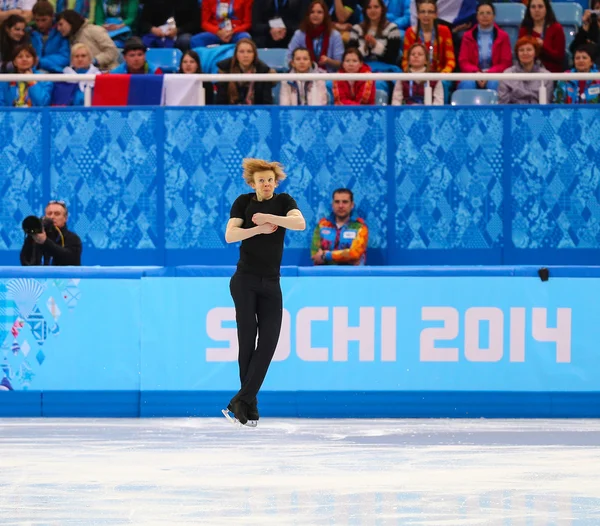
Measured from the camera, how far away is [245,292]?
816 centimetres

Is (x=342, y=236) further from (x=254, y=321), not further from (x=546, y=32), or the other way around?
(x=254, y=321)

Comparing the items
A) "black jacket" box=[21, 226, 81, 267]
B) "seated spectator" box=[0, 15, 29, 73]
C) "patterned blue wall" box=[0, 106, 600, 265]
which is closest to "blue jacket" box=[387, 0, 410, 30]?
"patterned blue wall" box=[0, 106, 600, 265]

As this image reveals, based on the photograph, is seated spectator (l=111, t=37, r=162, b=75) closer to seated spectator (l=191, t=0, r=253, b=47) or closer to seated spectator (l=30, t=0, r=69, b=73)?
seated spectator (l=30, t=0, r=69, b=73)

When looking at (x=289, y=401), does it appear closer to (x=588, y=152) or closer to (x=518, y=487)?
(x=518, y=487)

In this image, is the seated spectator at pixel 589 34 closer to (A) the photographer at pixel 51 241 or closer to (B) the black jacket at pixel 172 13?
(B) the black jacket at pixel 172 13

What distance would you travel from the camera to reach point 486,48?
13.1m

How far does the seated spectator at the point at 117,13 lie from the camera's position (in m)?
14.5

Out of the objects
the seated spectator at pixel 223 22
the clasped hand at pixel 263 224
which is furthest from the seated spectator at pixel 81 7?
the clasped hand at pixel 263 224

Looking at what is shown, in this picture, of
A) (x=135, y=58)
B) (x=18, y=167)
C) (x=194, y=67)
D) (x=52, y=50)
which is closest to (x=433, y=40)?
(x=194, y=67)

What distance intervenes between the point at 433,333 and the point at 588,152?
3602mm

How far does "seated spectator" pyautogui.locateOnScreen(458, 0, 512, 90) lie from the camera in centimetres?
1291

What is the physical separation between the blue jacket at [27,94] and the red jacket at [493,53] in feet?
14.0

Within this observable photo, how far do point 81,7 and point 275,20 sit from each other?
234cm

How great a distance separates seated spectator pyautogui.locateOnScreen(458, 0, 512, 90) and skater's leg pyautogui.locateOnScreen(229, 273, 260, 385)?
5.51 metres
